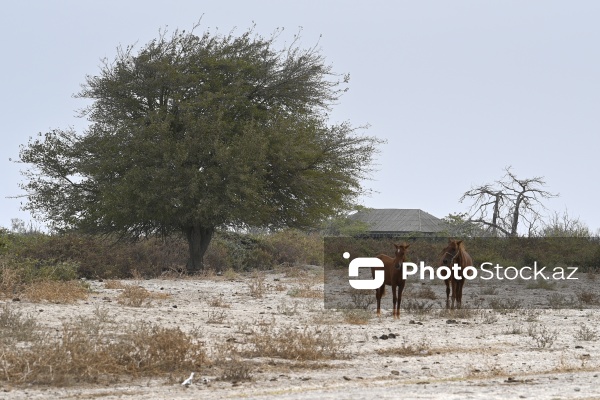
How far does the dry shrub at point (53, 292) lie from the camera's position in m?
19.1

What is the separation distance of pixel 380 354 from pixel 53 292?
7.98 m

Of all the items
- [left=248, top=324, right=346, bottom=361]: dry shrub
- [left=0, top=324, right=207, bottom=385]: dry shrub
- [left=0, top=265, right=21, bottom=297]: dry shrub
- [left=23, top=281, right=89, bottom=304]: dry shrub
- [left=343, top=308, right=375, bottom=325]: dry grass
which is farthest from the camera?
[left=0, top=265, right=21, bottom=297]: dry shrub

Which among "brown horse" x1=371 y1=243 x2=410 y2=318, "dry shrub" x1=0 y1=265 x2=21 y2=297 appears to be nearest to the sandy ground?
"brown horse" x1=371 y1=243 x2=410 y2=318

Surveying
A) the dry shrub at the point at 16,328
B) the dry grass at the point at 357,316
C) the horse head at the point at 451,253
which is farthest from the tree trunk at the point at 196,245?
the dry shrub at the point at 16,328

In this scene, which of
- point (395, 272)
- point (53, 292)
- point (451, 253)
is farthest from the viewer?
point (451, 253)

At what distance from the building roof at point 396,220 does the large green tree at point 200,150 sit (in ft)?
115

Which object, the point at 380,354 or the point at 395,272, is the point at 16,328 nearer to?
the point at 380,354

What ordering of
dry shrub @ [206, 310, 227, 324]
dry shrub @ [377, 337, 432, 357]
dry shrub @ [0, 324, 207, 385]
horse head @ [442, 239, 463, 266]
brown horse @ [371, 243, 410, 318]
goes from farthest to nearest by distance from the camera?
horse head @ [442, 239, 463, 266] → brown horse @ [371, 243, 410, 318] → dry shrub @ [206, 310, 227, 324] → dry shrub @ [377, 337, 432, 357] → dry shrub @ [0, 324, 207, 385]

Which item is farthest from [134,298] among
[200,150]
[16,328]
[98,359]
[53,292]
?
[200,150]

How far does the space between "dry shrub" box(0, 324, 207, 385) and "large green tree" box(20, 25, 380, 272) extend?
2207 centimetres

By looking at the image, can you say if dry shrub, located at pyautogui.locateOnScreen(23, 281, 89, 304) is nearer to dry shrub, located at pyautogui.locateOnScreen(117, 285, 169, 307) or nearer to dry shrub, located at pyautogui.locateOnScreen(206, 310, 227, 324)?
dry shrub, located at pyautogui.locateOnScreen(117, 285, 169, 307)

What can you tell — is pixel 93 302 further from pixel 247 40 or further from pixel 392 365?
pixel 247 40

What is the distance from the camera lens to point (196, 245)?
3809 centimetres

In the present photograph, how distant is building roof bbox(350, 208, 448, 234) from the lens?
76.1m
